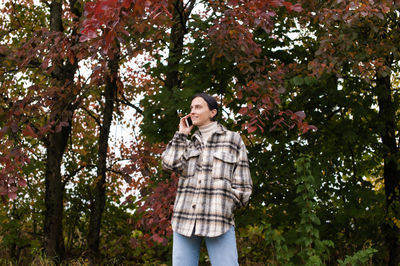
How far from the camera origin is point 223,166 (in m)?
2.89

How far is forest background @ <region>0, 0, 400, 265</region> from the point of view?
4.06m

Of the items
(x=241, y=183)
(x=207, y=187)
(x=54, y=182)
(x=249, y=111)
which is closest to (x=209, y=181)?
(x=207, y=187)

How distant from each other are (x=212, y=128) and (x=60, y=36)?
260cm

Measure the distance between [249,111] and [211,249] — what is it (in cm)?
167

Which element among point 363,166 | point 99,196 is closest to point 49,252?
point 99,196

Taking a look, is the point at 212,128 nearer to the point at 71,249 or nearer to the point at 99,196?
the point at 99,196

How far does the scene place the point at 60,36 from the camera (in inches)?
188

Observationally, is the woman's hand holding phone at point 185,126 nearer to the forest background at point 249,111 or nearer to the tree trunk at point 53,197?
the forest background at point 249,111

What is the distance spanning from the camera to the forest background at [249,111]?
4.06 m

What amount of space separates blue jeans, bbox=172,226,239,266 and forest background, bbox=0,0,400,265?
3.33 ft

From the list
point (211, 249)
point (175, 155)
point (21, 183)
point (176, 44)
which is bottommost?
point (211, 249)

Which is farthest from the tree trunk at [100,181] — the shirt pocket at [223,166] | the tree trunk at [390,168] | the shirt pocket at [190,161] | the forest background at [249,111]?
the shirt pocket at [223,166]

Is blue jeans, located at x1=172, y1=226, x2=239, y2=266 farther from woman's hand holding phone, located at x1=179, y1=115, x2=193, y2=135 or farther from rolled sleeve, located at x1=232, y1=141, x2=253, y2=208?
woman's hand holding phone, located at x1=179, y1=115, x2=193, y2=135

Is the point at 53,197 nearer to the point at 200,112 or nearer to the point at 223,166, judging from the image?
the point at 200,112
